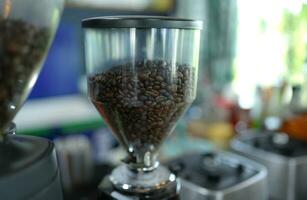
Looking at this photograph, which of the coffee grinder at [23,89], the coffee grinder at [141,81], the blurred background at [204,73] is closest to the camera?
the coffee grinder at [23,89]

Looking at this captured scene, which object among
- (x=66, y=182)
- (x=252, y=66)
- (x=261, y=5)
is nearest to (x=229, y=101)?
(x=252, y=66)

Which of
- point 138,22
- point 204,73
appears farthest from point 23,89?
point 204,73

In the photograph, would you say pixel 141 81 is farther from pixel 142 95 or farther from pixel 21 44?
pixel 21 44

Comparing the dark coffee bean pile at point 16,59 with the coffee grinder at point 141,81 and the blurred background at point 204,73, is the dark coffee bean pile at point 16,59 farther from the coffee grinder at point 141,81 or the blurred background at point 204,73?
the blurred background at point 204,73

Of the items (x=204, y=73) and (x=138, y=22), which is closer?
(x=138, y=22)

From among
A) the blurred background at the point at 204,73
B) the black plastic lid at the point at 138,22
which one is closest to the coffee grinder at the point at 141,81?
the black plastic lid at the point at 138,22

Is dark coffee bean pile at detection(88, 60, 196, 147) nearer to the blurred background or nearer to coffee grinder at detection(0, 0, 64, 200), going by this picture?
coffee grinder at detection(0, 0, 64, 200)

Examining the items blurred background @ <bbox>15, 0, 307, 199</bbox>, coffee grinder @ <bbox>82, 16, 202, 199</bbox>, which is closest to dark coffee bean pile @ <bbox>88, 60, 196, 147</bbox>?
coffee grinder @ <bbox>82, 16, 202, 199</bbox>
